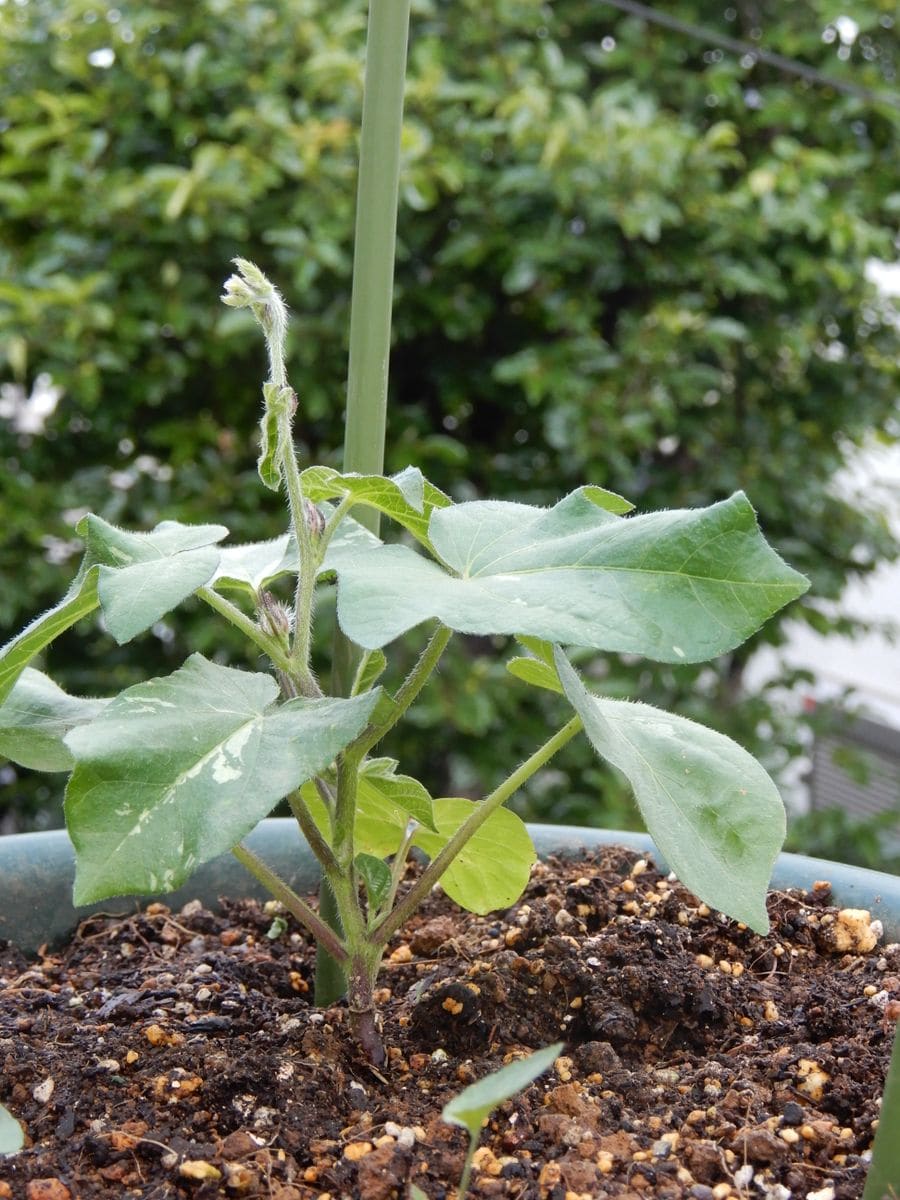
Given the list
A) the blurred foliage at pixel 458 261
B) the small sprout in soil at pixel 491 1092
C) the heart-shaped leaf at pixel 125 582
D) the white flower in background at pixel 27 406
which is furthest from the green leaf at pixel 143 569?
the white flower in background at pixel 27 406

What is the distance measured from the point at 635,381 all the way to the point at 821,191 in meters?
0.35

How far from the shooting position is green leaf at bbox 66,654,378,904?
A: 506mm

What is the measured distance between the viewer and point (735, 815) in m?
0.62

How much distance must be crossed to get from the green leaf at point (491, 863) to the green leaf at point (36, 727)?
0.67 feet

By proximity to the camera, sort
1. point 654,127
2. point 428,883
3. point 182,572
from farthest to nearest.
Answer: point 654,127 < point 428,883 < point 182,572

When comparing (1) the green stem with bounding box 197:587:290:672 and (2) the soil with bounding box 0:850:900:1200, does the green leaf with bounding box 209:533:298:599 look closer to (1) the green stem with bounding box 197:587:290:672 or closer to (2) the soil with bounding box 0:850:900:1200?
(1) the green stem with bounding box 197:587:290:672

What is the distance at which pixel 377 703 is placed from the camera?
610 millimetres

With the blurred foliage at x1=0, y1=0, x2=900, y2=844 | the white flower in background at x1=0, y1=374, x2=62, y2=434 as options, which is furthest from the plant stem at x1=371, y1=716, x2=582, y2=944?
the white flower in background at x1=0, y1=374, x2=62, y2=434

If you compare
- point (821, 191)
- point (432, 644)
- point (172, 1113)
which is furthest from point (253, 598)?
point (821, 191)

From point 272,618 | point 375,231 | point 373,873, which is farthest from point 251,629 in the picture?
point 375,231

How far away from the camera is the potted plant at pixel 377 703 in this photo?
0.52 metres

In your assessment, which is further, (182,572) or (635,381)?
(635,381)

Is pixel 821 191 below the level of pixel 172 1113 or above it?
above

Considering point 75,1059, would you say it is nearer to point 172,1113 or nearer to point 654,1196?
point 172,1113
